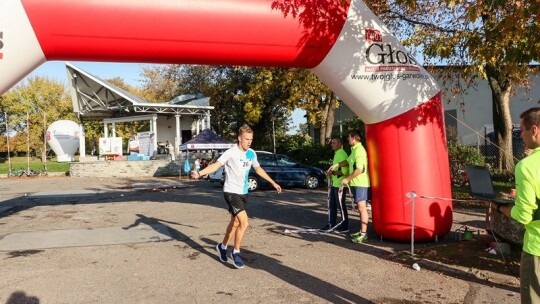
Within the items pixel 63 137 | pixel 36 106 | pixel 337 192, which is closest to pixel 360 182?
pixel 337 192

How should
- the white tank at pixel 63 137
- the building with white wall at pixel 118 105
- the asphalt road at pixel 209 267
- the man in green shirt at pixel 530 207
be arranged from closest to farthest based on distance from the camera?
the man in green shirt at pixel 530 207 < the asphalt road at pixel 209 267 < the building with white wall at pixel 118 105 < the white tank at pixel 63 137

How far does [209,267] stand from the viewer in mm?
5934

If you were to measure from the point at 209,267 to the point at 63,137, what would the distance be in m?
41.9

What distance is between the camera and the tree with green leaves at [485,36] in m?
6.61

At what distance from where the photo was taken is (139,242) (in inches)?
298

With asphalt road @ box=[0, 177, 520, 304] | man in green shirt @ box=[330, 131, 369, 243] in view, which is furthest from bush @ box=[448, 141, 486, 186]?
man in green shirt @ box=[330, 131, 369, 243]

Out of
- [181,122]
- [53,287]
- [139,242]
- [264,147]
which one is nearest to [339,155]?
[139,242]

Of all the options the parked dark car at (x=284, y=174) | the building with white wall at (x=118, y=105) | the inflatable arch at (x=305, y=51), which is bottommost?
the parked dark car at (x=284, y=174)

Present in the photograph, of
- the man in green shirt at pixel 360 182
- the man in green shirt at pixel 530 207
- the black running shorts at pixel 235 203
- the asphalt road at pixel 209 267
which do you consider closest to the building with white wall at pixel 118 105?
the asphalt road at pixel 209 267

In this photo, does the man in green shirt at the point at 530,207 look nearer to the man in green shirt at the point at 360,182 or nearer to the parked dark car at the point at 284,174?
the man in green shirt at the point at 360,182

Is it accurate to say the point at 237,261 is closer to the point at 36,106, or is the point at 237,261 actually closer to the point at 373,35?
the point at 373,35

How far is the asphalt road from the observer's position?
478 cm

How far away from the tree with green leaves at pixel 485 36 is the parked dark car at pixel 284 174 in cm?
659

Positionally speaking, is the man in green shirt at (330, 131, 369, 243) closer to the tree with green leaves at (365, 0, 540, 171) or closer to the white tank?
the tree with green leaves at (365, 0, 540, 171)
